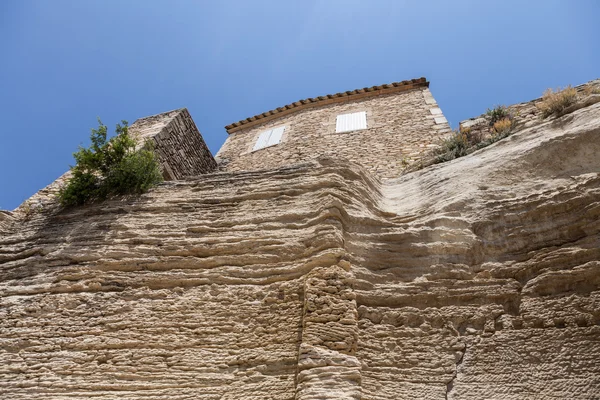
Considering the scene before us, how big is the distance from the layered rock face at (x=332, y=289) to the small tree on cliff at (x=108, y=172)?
21.7 inches

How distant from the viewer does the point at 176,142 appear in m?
9.16

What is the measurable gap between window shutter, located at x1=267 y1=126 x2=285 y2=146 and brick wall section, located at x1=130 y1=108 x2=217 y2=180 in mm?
1572

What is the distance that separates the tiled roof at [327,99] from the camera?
38.0 ft

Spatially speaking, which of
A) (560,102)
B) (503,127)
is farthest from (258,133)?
(560,102)

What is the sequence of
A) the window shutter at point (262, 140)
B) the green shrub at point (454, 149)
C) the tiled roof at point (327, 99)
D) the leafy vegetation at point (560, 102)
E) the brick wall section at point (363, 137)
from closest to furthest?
the leafy vegetation at point (560, 102)
the green shrub at point (454, 149)
the brick wall section at point (363, 137)
the window shutter at point (262, 140)
the tiled roof at point (327, 99)

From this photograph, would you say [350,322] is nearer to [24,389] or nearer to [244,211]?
[244,211]

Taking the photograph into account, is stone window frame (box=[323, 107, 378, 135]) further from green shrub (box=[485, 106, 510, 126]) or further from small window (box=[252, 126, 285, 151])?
green shrub (box=[485, 106, 510, 126])

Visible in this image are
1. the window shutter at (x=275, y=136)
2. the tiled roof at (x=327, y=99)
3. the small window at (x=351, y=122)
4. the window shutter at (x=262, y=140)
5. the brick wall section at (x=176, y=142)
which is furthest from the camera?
the tiled roof at (x=327, y=99)

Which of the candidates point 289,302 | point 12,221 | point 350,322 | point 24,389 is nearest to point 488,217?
point 350,322

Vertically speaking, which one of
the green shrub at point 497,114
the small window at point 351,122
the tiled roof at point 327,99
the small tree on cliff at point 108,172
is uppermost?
the tiled roof at point 327,99

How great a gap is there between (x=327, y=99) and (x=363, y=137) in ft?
9.65

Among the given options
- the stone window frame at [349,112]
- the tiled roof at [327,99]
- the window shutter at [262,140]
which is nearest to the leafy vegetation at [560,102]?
the stone window frame at [349,112]

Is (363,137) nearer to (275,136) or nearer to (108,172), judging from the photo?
(275,136)

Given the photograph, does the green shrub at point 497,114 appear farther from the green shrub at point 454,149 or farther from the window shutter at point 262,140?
the window shutter at point 262,140
